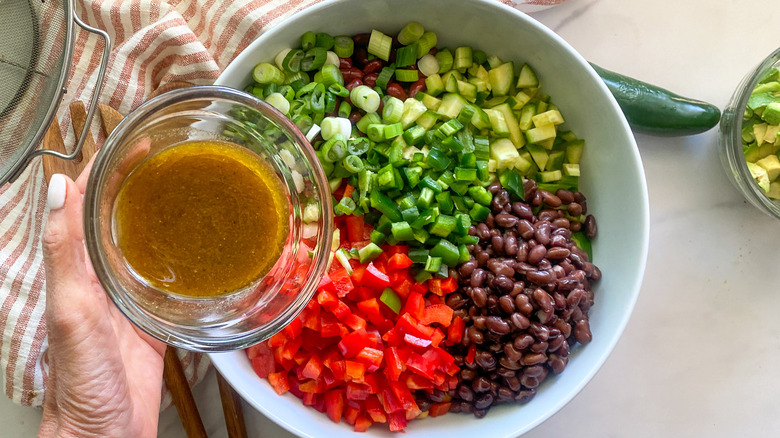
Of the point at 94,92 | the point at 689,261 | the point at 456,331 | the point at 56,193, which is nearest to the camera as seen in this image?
the point at 56,193

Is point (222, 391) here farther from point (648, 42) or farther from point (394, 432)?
point (648, 42)

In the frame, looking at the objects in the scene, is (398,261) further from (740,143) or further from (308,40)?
(740,143)

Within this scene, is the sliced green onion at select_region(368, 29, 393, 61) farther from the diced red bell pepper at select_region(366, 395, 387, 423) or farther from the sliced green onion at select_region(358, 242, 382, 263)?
the diced red bell pepper at select_region(366, 395, 387, 423)

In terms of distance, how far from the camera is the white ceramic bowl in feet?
6.36

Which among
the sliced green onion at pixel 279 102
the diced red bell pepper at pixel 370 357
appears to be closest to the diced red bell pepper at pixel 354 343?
the diced red bell pepper at pixel 370 357

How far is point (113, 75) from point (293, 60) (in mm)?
589

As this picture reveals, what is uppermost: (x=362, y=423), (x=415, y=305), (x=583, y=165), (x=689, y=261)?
(x=583, y=165)

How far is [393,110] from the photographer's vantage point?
79.2 inches

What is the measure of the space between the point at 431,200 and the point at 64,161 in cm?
113

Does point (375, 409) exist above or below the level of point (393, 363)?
below

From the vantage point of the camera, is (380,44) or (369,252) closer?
(369,252)

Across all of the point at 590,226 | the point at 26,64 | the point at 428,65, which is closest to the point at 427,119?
the point at 428,65

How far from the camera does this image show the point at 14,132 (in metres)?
2.10

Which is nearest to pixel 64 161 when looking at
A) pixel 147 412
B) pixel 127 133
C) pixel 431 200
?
pixel 127 133
